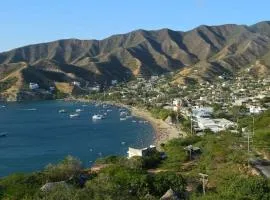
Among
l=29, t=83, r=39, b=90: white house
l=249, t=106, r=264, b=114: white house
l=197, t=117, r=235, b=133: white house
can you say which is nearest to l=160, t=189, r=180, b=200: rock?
l=197, t=117, r=235, b=133: white house

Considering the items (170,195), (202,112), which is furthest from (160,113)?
(170,195)

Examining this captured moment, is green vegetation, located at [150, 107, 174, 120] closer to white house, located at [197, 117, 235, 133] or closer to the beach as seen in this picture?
the beach

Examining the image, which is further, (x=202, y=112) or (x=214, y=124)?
(x=202, y=112)

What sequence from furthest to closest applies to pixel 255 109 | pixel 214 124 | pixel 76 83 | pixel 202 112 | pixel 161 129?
pixel 76 83
pixel 202 112
pixel 255 109
pixel 161 129
pixel 214 124

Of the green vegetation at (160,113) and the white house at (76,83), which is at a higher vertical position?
the white house at (76,83)

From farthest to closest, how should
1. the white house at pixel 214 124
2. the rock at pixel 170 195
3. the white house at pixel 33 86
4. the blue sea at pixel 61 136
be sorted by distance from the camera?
the white house at pixel 33 86 < the white house at pixel 214 124 < the blue sea at pixel 61 136 < the rock at pixel 170 195

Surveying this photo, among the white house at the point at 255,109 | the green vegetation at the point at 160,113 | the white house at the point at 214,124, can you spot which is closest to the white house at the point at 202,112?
the green vegetation at the point at 160,113

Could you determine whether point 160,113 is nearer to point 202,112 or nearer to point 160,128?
point 202,112

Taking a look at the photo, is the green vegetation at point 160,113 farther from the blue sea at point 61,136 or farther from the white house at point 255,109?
the white house at point 255,109
